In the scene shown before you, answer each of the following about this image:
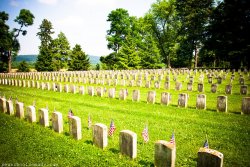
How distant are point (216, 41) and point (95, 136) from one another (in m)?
39.2

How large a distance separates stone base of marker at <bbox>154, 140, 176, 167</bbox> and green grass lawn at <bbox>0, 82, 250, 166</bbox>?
581 millimetres

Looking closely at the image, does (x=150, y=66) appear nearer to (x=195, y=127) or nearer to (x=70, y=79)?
(x=70, y=79)

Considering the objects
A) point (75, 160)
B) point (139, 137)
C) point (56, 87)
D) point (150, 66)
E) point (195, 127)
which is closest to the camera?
point (75, 160)

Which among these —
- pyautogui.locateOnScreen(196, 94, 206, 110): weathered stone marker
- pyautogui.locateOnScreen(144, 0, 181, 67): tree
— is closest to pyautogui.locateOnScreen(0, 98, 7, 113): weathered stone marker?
pyautogui.locateOnScreen(196, 94, 206, 110): weathered stone marker

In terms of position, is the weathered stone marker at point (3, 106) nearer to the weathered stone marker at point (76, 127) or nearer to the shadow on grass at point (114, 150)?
the weathered stone marker at point (76, 127)

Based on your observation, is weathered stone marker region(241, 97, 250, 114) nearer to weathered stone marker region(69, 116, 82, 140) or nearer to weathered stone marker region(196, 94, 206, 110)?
weathered stone marker region(196, 94, 206, 110)

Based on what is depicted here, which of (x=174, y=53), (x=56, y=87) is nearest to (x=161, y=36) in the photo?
(x=174, y=53)

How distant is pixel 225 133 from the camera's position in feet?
25.0

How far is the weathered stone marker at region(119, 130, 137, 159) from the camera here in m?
5.79

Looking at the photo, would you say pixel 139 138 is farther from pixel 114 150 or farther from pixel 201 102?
pixel 201 102

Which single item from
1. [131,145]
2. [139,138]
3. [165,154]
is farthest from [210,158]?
[139,138]

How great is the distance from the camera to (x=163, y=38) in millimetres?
56156

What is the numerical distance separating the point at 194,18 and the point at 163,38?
33.0ft

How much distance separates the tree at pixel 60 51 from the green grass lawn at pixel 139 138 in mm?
43606
